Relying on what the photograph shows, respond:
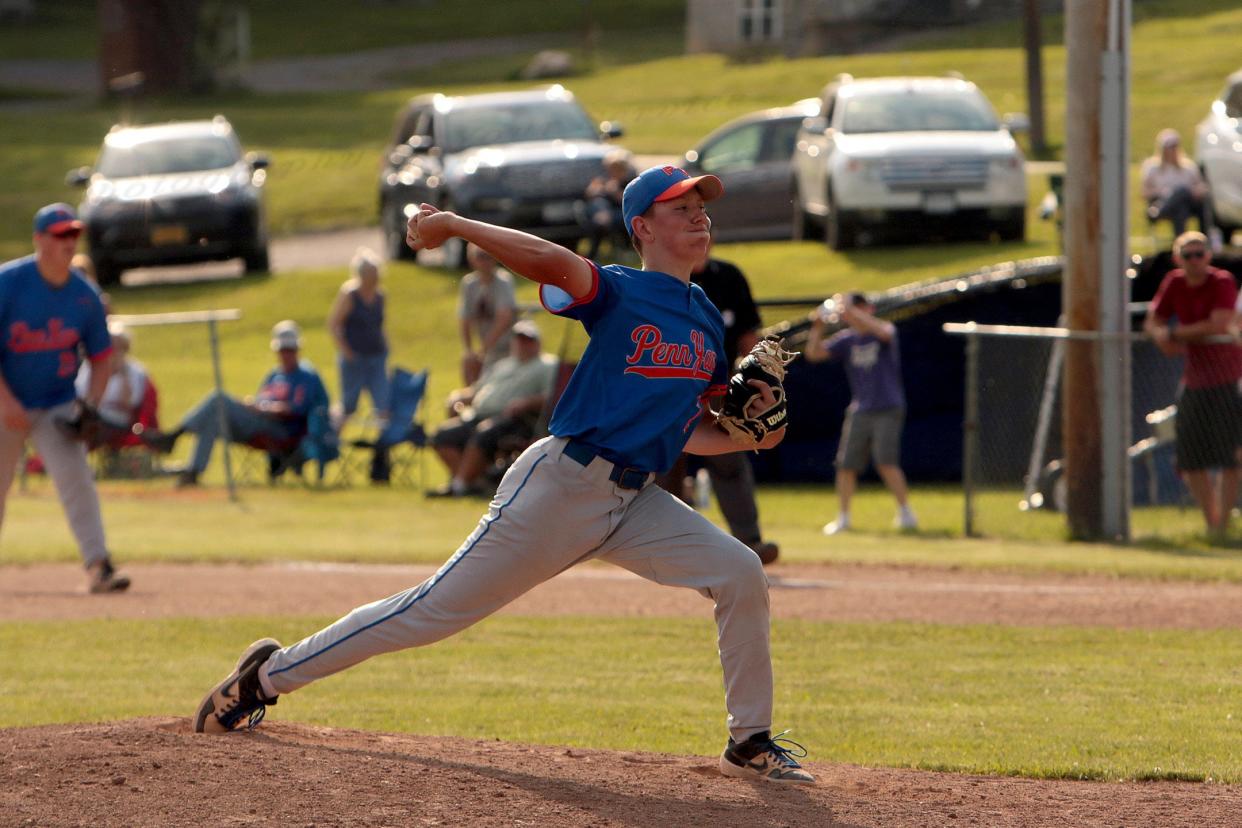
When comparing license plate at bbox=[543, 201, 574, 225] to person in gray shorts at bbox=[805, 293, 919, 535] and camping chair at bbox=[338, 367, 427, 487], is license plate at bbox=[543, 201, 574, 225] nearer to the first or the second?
camping chair at bbox=[338, 367, 427, 487]

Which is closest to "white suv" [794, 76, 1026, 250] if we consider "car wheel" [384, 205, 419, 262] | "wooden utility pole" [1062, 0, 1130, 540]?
"car wheel" [384, 205, 419, 262]

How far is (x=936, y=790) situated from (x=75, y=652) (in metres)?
4.88

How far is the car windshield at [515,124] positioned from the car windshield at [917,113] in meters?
3.53

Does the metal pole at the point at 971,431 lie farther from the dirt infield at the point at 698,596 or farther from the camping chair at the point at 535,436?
the camping chair at the point at 535,436

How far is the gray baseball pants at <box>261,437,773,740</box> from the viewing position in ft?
19.6

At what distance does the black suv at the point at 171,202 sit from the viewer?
84.2 ft

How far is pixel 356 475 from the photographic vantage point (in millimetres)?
18641

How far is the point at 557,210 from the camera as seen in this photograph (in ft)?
78.3

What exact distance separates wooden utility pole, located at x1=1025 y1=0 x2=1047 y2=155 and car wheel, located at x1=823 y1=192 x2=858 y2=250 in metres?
9.44

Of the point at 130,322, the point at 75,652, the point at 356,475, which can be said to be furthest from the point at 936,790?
the point at 356,475

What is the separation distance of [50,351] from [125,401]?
24.2ft

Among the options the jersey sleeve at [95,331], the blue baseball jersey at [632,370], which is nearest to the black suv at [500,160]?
the jersey sleeve at [95,331]

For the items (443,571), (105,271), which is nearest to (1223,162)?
(105,271)

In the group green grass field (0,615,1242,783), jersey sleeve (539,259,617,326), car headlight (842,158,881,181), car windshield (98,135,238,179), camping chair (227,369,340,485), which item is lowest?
camping chair (227,369,340,485)
